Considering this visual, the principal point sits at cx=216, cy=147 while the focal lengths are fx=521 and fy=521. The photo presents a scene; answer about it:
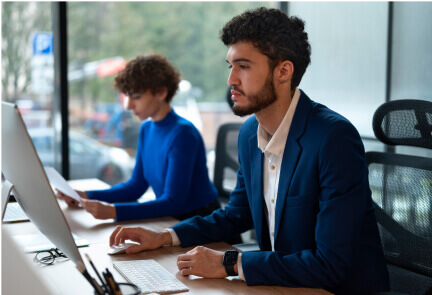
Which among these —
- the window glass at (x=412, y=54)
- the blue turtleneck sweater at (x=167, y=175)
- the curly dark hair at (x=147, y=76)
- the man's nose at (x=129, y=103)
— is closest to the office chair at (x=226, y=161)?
the blue turtleneck sweater at (x=167, y=175)

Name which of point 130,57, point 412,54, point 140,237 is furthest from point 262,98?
point 130,57

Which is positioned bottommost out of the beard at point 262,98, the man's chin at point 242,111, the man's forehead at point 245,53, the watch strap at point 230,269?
the watch strap at point 230,269

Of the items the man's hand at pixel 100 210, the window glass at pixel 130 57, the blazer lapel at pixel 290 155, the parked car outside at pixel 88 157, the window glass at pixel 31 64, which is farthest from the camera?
the window glass at pixel 130 57

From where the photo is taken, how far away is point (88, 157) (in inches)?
141

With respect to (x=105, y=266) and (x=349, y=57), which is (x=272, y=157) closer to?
(x=105, y=266)

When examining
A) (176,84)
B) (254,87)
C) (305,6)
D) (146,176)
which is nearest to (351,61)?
(305,6)

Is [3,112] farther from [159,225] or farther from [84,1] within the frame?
[84,1]

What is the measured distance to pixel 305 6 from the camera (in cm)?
317

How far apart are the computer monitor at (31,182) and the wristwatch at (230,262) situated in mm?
384

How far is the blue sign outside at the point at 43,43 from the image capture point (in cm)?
315

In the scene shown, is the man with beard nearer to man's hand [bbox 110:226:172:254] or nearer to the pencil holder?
man's hand [bbox 110:226:172:254]

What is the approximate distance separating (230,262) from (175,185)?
839mm

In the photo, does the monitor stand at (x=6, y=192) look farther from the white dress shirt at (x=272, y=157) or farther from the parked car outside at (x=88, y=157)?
the parked car outside at (x=88, y=157)

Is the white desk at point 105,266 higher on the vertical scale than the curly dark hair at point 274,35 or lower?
lower
